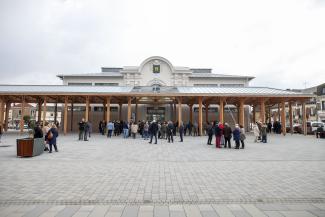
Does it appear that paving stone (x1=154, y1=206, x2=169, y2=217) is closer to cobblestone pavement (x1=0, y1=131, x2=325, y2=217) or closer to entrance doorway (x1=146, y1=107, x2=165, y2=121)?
cobblestone pavement (x1=0, y1=131, x2=325, y2=217)

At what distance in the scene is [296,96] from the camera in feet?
71.9

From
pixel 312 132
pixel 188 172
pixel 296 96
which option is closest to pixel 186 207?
pixel 188 172

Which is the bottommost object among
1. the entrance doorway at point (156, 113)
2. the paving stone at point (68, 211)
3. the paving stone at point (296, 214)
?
the paving stone at point (296, 214)

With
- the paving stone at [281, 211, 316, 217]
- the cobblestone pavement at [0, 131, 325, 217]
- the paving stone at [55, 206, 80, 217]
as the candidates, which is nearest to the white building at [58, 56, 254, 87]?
the cobblestone pavement at [0, 131, 325, 217]

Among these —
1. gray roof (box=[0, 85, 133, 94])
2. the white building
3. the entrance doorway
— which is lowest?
the entrance doorway

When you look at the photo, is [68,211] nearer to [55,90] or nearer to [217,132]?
[217,132]

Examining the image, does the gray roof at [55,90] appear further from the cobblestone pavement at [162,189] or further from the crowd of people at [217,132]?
the cobblestone pavement at [162,189]

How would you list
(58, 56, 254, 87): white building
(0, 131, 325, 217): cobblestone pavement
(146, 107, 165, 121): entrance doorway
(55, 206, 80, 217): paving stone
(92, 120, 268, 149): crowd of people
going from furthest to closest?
(58, 56, 254, 87): white building
(146, 107, 165, 121): entrance doorway
(92, 120, 268, 149): crowd of people
(0, 131, 325, 217): cobblestone pavement
(55, 206, 80, 217): paving stone

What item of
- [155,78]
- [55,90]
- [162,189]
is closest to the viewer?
[162,189]

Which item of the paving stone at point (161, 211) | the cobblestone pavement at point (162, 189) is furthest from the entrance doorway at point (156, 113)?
the paving stone at point (161, 211)

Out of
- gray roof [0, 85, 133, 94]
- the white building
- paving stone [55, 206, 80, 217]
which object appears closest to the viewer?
paving stone [55, 206, 80, 217]

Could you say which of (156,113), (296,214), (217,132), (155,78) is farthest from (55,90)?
(296,214)

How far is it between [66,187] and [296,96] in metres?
22.8

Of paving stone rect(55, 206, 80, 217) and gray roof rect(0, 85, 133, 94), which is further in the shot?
gray roof rect(0, 85, 133, 94)
